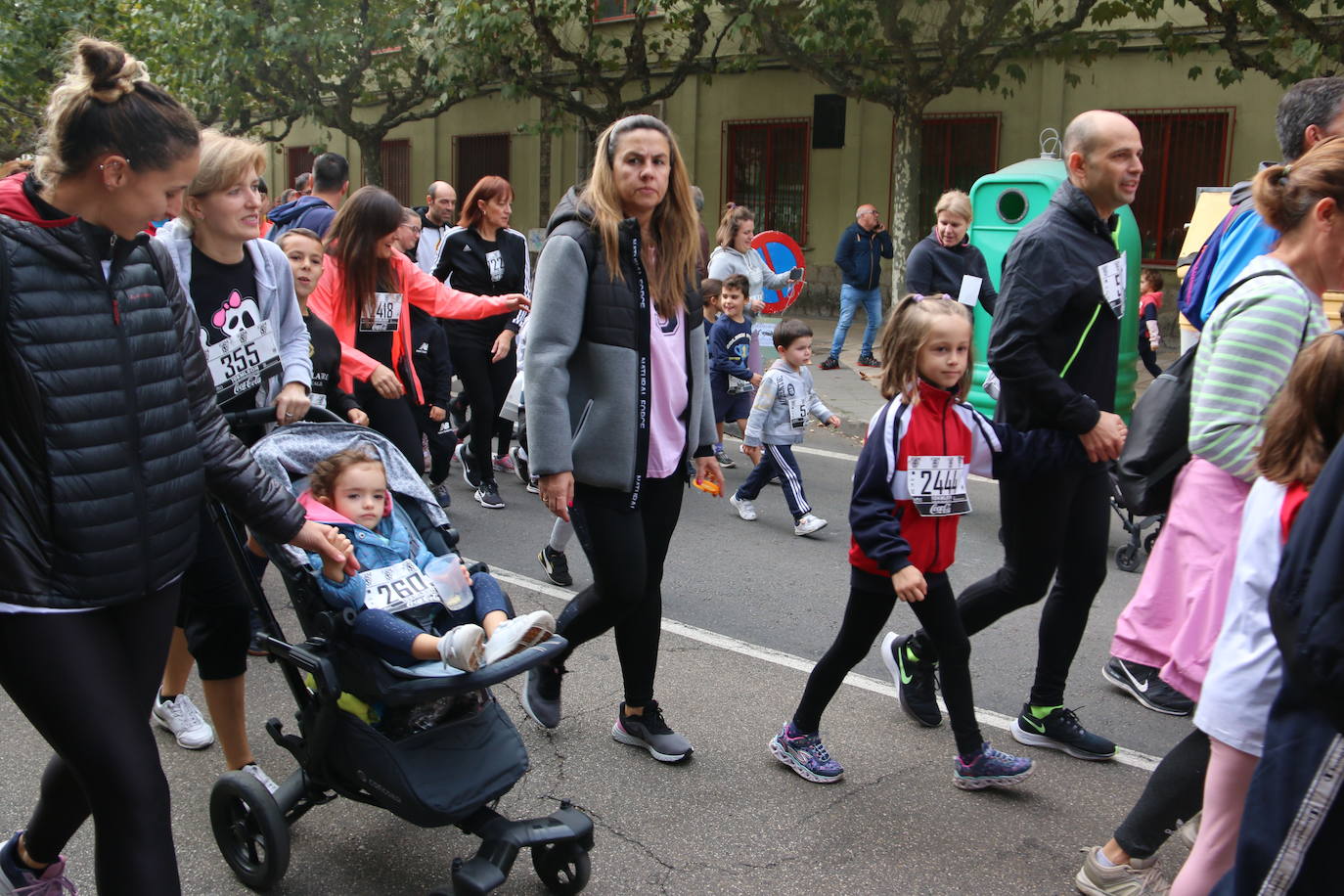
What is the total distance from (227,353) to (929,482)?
7.28 ft

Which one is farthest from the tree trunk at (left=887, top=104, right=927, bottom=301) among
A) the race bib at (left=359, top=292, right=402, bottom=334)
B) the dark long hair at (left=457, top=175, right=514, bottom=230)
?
the race bib at (left=359, top=292, right=402, bottom=334)

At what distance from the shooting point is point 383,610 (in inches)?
126

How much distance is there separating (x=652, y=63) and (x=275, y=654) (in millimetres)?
19202

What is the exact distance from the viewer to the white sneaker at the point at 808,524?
284 inches

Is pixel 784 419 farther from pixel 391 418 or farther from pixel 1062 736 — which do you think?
pixel 1062 736

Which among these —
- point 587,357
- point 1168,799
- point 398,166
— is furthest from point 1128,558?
point 398,166

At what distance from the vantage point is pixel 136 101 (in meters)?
2.48

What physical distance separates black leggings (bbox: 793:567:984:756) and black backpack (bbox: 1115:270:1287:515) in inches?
23.5

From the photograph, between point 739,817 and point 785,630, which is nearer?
point 739,817

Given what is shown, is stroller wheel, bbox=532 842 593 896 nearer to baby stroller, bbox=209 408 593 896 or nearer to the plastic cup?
baby stroller, bbox=209 408 593 896

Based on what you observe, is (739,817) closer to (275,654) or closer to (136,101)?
(275,654)

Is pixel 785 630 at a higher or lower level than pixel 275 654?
lower

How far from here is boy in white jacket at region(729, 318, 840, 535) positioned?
733 cm

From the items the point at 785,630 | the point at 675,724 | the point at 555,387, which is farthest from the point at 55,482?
the point at 785,630
